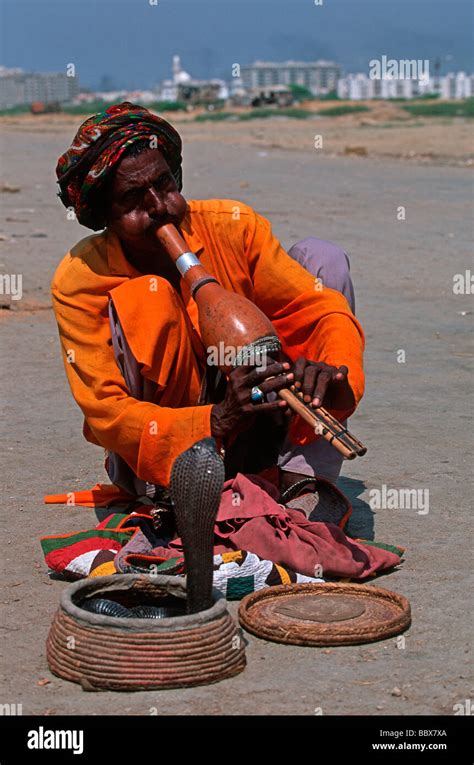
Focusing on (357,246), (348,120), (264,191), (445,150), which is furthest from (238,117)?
(357,246)

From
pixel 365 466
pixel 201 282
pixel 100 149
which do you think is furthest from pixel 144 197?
pixel 365 466

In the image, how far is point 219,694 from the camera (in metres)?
3.32

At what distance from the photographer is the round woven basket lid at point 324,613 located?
143 inches

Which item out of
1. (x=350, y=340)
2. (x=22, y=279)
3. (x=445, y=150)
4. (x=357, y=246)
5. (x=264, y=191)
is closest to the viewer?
(x=350, y=340)

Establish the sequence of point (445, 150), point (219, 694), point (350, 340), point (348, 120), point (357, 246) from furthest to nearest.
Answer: point (348, 120)
point (445, 150)
point (357, 246)
point (350, 340)
point (219, 694)

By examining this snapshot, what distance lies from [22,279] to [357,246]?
12.1ft

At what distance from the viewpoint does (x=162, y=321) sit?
4176mm

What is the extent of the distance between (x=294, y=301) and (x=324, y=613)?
1.18 meters

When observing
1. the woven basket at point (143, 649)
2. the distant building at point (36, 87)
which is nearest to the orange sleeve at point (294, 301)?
the woven basket at point (143, 649)

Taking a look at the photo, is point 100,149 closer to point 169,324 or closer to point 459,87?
point 169,324

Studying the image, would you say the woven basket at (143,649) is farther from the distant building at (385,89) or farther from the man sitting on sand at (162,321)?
Answer: the distant building at (385,89)

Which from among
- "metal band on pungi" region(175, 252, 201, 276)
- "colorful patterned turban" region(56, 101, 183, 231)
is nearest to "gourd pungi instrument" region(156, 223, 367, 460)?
"metal band on pungi" region(175, 252, 201, 276)

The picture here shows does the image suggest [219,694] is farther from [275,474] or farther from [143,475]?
[275,474]

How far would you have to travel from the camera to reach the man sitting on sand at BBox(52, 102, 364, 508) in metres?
4.07
